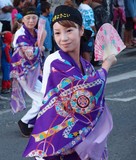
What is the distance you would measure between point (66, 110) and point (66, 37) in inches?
17.8

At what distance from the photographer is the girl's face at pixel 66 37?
11.5ft

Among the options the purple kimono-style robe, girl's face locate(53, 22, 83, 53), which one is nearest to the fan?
girl's face locate(53, 22, 83, 53)

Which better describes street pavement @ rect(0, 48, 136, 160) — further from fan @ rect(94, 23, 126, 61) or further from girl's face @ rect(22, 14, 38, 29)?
fan @ rect(94, 23, 126, 61)

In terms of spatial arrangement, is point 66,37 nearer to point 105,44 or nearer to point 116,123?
point 105,44

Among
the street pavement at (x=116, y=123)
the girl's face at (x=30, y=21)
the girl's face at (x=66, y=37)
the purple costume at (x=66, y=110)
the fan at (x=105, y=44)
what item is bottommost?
the street pavement at (x=116, y=123)

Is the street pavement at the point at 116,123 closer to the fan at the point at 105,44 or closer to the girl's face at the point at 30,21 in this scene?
the girl's face at the point at 30,21

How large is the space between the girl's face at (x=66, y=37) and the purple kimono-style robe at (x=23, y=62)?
9.75ft

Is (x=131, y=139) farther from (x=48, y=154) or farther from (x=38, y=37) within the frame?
(x=48, y=154)

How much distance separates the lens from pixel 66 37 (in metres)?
3.50

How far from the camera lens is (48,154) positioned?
345cm

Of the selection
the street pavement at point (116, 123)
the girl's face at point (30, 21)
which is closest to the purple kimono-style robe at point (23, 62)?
the girl's face at point (30, 21)

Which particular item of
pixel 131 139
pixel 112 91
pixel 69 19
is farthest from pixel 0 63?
pixel 69 19

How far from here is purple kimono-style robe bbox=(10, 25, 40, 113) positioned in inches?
257

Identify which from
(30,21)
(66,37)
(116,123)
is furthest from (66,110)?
(116,123)
